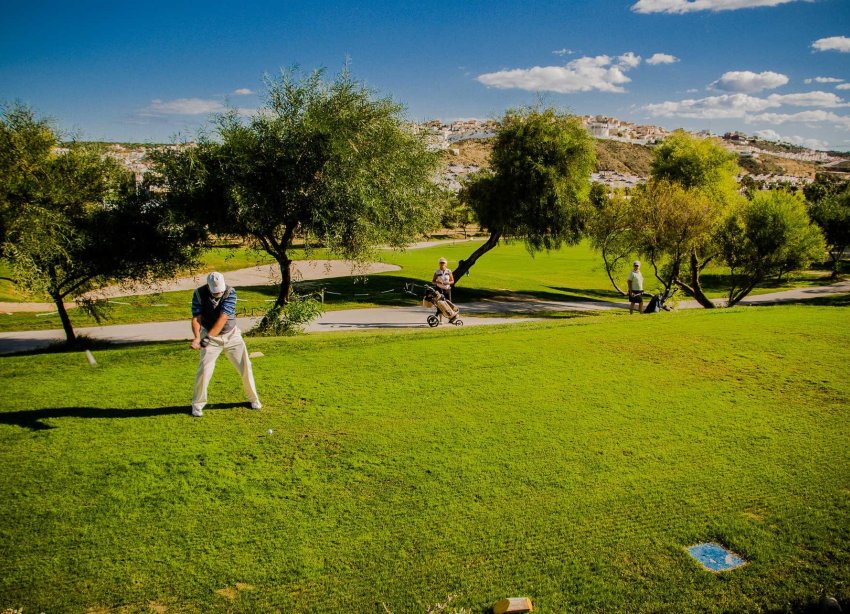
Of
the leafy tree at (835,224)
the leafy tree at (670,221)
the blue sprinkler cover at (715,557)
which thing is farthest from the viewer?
the leafy tree at (835,224)

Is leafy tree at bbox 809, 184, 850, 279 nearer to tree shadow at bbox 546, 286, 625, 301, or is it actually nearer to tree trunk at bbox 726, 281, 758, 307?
tree trunk at bbox 726, 281, 758, 307

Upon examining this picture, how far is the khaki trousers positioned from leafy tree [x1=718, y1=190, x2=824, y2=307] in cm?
2961

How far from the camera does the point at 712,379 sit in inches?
414

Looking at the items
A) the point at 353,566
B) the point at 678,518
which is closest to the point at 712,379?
the point at 678,518

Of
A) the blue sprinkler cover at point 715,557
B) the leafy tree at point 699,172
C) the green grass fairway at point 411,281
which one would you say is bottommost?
the blue sprinkler cover at point 715,557

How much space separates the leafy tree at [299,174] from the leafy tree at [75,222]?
4.60 ft

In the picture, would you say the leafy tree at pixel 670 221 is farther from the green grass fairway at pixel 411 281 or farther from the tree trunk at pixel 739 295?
the green grass fairway at pixel 411 281

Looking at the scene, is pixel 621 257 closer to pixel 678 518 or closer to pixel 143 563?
pixel 678 518

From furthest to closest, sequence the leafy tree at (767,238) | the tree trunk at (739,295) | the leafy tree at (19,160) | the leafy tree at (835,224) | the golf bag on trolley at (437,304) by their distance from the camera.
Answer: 1. the leafy tree at (835,224)
2. the tree trunk at (739,295)
3. the leafy tree at (767,238)
4. the golf bag on trolley at (437,304)
5. the leafy tree at (19,160)

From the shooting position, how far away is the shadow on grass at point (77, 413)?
769 cm

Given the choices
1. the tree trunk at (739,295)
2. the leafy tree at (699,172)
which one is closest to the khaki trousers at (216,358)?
the leafy tree at (699,172)

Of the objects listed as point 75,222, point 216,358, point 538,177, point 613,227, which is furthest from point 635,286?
point 75,222

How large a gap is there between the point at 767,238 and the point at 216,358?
3188 cm

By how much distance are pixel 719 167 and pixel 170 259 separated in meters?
32.8
